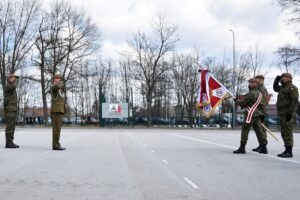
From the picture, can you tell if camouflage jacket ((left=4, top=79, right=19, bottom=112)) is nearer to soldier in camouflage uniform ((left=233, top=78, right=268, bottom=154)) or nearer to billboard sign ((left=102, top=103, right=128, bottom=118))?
soldier in camouflage uniform ((left=233, top=78, right=268, bottom=154))

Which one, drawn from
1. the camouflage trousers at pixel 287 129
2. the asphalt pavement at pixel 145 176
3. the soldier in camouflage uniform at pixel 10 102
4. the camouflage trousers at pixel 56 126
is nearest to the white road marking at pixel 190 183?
the asphalt pavement at pixel 145 176

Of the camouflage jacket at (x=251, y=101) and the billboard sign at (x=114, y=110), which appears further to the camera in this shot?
the billboard sign at (x=114, y=110)

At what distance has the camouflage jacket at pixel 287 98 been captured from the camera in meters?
12.4

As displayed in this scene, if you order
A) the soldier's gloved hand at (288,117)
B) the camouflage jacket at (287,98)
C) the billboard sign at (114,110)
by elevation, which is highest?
the billboard sign at (114,110)

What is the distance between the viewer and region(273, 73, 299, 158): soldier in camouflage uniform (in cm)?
1241

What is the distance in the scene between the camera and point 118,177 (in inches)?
350

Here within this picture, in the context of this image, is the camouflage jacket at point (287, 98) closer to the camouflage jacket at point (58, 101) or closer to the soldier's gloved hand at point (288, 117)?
the soldier's gloved hand at point (288, 117)

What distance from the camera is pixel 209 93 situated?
1536 centimetres

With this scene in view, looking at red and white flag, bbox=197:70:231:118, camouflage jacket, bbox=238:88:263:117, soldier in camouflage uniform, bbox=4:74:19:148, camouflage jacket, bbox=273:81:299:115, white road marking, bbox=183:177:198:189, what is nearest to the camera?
white road marking, bbox=183:177:198:189

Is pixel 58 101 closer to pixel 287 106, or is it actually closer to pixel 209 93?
pixel 209 93

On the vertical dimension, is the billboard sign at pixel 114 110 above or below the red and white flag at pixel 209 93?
above

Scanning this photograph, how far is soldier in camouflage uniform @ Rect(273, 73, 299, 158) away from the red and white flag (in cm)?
276

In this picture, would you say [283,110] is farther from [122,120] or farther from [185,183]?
[122,120]

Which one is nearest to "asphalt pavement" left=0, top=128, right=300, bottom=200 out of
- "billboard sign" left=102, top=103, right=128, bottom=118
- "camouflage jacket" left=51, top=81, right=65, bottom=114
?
"camouflage jacket" left=51, top=81, right=65, bottom=114
